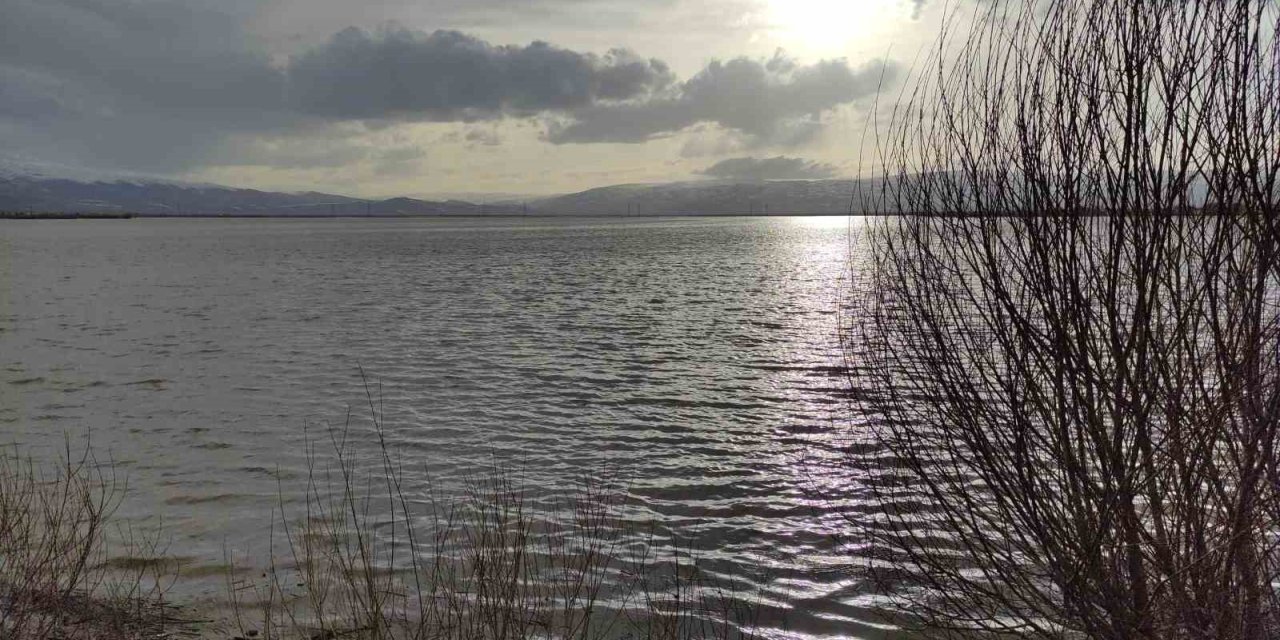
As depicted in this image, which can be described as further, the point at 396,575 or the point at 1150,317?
the point at 396,575

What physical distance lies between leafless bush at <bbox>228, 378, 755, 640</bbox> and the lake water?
607 mm

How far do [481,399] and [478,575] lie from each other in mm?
9183

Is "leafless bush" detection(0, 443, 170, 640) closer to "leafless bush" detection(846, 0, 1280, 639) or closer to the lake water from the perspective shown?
the lake water

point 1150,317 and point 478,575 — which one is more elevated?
point 1150,317

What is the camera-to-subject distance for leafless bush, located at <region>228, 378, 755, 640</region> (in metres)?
6.32

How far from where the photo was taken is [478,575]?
684 centimetres

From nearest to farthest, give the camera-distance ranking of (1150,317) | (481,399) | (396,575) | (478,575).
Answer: (1150,317) < (478,575) < (396,575) < (481,399)

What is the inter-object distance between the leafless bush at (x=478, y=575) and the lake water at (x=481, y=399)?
607mm

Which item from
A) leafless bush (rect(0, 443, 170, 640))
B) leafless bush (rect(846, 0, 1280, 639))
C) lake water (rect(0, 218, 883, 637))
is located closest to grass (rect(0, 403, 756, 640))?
leafless bush (rect(0, 443, 170, 640))

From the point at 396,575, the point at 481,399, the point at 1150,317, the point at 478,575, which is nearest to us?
the point at 1150,317

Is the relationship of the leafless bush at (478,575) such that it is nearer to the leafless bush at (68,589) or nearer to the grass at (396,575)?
the grass at (396,575)

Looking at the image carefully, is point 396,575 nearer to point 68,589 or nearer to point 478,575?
point 478,575

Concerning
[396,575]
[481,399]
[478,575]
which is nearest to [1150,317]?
[478,575]

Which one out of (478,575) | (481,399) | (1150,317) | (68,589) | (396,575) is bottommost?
(396,575)
